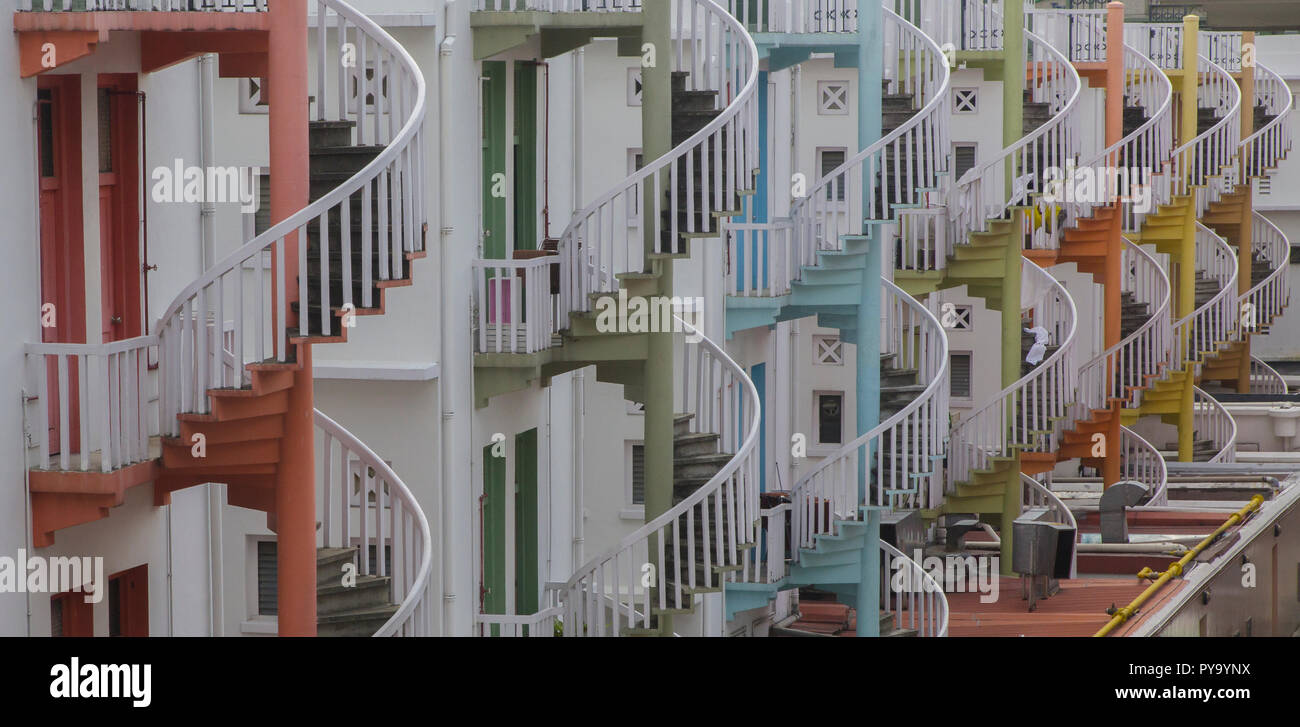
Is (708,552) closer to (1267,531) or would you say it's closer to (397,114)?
(397,114)

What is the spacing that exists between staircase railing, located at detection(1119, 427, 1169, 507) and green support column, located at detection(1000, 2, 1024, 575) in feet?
13.5

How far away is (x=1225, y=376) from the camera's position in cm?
3381

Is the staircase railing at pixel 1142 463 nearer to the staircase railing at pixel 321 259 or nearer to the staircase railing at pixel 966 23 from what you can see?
the staircase railing at pixel 966 23

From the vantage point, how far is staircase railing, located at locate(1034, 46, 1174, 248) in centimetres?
2447

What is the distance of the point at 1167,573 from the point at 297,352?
36.8 ft

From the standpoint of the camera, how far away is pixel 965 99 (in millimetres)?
27453

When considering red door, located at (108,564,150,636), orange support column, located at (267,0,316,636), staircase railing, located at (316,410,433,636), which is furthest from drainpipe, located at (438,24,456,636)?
orange support column, located at (267,0,316,636)

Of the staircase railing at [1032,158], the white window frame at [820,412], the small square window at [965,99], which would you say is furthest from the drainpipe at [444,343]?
the small square window at [965,99]

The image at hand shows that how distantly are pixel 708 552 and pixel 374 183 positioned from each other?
4.48 metres

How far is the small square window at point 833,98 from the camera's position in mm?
25453

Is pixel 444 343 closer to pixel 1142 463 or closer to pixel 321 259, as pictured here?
pixel 321 259
